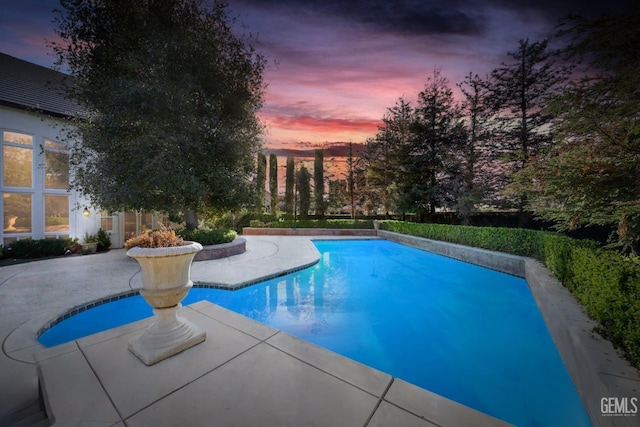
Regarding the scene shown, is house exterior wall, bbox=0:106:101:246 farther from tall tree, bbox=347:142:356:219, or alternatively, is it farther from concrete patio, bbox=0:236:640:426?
tall tree, bbox=347:142:356:219

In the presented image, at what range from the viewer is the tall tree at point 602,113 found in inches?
120

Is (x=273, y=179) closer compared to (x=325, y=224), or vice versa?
Result: (x=325, y=224)

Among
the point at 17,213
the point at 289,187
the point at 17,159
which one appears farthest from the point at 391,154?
the point at 17,213

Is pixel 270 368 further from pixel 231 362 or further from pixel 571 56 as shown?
pixel 571 56

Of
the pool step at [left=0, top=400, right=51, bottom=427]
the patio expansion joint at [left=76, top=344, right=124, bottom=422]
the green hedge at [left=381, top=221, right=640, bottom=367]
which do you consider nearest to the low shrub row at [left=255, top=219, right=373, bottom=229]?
the green hedge at [left=381, top=221, right=640, bottom=367]

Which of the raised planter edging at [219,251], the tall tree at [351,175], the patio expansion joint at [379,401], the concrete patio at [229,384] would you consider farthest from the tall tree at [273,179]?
the patio expansion joint at [379,401]

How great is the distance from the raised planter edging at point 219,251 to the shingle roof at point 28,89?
738cm

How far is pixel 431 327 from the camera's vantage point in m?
4.91

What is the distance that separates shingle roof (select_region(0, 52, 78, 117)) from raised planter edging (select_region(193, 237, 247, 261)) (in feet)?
24.2

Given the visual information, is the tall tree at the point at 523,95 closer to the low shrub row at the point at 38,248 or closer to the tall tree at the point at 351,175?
the tall tree at the point at 351,175

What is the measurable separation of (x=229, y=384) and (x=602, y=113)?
18.3 ft

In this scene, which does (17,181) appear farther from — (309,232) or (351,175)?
(351,175)

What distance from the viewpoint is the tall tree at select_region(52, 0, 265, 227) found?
7.73 meters

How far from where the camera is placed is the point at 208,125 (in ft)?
29.8
